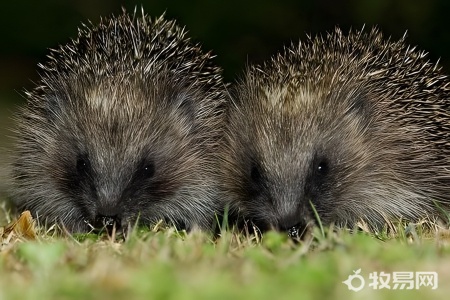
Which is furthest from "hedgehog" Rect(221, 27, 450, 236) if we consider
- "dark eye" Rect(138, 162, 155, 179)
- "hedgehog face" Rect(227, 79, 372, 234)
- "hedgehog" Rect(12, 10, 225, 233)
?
Result: "dark eye" Rect(138, 162, 155, 179)

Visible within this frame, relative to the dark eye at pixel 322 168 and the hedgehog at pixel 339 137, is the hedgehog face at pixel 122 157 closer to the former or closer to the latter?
the hedgehog at pixel 339 137

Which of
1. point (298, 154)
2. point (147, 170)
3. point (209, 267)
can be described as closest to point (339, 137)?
point (298, 154)

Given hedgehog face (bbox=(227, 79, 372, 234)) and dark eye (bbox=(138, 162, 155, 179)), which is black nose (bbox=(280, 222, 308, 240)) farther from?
dark eye (bbox=(138, 162, 155, 179))

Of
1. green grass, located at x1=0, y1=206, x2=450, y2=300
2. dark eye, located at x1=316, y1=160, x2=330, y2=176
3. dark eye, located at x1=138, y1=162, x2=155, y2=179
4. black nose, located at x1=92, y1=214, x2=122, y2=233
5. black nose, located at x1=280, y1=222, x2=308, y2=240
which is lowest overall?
green grass, located at x1=0, y1=206, x2=450, y2=300

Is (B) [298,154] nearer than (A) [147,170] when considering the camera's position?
Yes

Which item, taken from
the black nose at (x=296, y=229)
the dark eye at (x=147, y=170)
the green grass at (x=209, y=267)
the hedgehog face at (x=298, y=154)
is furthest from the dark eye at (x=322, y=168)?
the dark eye at (x=147, y=170)

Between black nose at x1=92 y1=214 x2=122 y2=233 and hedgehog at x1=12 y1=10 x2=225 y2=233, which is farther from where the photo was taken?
hedgehog at x1=12 y1=10 x2=225 y2=233

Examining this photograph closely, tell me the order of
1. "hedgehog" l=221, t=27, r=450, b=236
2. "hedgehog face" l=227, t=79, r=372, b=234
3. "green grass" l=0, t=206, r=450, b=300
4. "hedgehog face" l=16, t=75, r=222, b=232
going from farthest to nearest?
"hedgehog face" l=16, t=75, r=222, b=232 < "hedgehog" l=221, t=27, r=450, b=236 < "hedgehog face" l=227, t=79, r=372, b=234 < "green grass" l=0, t=206, r=450, b=300

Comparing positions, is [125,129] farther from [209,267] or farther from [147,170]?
[209,267]
